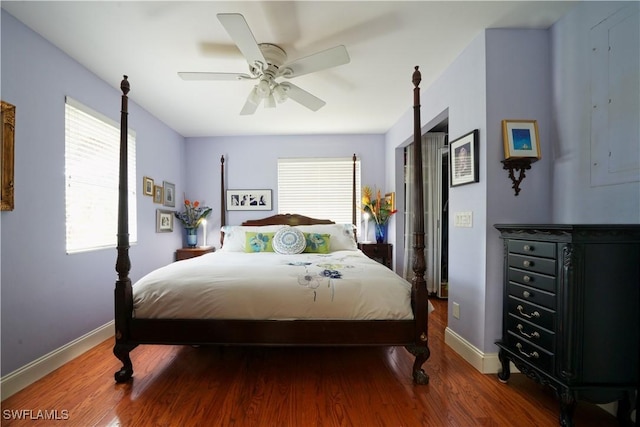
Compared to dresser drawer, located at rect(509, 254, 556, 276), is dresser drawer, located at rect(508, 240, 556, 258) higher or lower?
higher

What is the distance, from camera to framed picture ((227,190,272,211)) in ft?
13.9

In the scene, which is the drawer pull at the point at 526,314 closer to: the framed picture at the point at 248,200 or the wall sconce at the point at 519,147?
the wall sconce at the point at 519,147

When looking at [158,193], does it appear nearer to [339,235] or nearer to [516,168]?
[339,235]

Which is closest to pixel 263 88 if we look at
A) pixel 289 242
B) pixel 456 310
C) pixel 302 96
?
pixel 302 96

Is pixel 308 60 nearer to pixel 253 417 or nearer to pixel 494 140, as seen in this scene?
pixel 494 140

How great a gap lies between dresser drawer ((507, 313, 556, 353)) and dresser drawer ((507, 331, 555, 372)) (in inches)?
Result: 0.9

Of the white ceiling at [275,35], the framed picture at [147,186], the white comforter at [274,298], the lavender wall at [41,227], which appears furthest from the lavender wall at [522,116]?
the framed picture at [147,186]

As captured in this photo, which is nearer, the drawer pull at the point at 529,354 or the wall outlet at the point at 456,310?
the drawer pull at the point at 529,354

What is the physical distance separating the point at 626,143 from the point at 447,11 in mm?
1301

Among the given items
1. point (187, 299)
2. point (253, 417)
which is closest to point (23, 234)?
point (187, 299)

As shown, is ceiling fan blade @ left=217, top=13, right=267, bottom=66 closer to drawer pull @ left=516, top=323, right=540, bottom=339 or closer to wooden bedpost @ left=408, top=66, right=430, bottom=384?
wooden bedpost @ left=408, top=66, right=430, bottom=384

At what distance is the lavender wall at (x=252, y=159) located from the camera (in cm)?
424

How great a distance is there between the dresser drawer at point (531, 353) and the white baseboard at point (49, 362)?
10.5 feet

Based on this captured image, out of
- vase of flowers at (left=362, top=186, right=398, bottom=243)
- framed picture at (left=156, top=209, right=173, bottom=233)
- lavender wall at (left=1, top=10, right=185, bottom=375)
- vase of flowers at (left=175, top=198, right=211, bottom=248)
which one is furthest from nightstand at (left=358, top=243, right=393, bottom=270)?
lavender wall at (left=1, top=10, right=185, bottom=375)
